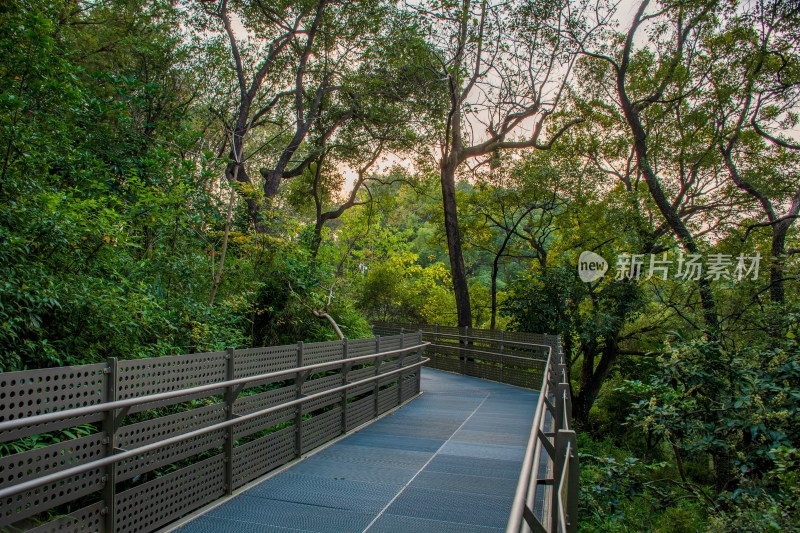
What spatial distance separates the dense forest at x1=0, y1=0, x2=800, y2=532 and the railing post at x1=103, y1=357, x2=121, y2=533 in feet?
4.31

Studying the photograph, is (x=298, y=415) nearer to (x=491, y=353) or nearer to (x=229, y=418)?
(x=229, y=418)

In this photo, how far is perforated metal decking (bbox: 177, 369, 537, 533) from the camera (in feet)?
13.9

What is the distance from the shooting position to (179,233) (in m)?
8.84

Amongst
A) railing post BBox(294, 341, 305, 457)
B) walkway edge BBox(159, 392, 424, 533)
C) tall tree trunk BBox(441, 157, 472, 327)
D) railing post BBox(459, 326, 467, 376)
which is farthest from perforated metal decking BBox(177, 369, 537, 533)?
tall tree trunk BBox(441, 157, 472, 327)

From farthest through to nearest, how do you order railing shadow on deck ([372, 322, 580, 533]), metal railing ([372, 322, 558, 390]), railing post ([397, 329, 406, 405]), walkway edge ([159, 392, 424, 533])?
1. metal railing ([372, 322, 558, 390])
2. railing post ([397, 329, 406, 405])
3. walkway edge ([159, 392, 424, 533])
4. railing shadow on deck ([372, 322, 580, 533])

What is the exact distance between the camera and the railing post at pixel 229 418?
4848 mm

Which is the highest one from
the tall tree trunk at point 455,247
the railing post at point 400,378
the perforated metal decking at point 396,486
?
the tall tree trunk at point 455,247

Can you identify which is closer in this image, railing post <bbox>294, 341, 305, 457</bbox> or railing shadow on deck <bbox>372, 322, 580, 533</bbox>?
railing shadow on deck <bbox>372, 322, 580, 533</bbox>

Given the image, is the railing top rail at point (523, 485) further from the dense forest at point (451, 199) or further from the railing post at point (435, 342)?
the railing post at point (435, 342)

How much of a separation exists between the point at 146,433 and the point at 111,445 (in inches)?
14.6

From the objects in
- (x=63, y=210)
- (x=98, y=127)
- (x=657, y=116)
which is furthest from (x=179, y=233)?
(x=657, y=116)

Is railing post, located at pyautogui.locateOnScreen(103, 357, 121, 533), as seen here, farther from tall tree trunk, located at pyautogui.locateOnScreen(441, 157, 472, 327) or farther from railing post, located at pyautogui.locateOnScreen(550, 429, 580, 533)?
tall tree trunk, located at pyautogui.locateOnScreen(441, 157, 472, 327)

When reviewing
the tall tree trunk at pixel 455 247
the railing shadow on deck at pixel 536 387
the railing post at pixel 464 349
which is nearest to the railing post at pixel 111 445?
the railing shadow on deck at pixel 536 387

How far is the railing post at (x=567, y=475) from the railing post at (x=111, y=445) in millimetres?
2624
